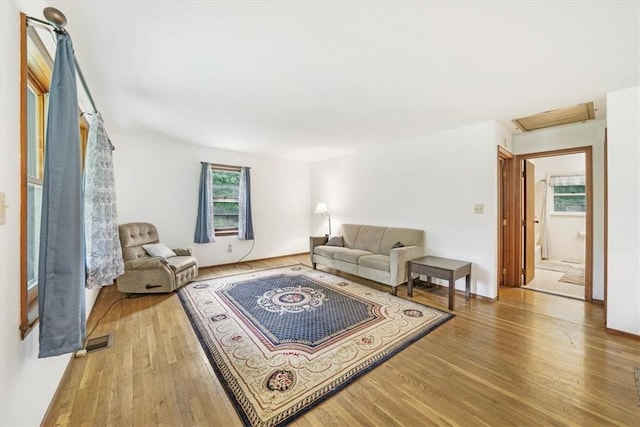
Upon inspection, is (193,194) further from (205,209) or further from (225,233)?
(225,233)

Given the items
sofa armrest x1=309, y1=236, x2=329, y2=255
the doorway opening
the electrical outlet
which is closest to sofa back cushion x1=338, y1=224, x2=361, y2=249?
sofa armrest x1=309, y1=236, x2=329, y2=255

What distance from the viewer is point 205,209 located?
495 centimetres

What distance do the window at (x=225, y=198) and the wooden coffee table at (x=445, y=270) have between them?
369 centimetres

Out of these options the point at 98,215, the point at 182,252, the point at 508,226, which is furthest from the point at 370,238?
the point at 98,215

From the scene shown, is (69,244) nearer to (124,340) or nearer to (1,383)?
(1,383)

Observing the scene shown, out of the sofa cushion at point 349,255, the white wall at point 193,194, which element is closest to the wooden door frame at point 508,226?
the sofa cushion at point 349,255

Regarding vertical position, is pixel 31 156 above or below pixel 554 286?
above

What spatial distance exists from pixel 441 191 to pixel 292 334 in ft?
9.88

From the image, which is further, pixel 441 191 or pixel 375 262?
pixel 441 191

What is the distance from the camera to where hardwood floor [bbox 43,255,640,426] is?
154cm

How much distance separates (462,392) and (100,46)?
11.8 ft

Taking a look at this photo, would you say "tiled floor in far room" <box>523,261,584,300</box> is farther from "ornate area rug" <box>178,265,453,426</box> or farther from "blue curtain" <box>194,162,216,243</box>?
"blue curtain" <box>194,162,216,243</box>

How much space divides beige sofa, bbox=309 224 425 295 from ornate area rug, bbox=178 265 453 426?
0.29m

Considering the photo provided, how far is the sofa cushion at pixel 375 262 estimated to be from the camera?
372 centimetres
